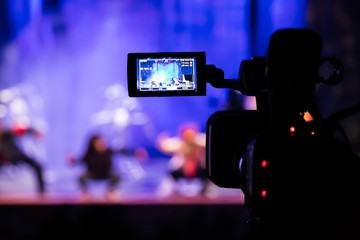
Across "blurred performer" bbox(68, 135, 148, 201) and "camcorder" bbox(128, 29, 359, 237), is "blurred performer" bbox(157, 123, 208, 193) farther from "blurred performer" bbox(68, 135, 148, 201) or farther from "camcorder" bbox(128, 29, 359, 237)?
"camcorder" bbox(128, 29, 359, 237)

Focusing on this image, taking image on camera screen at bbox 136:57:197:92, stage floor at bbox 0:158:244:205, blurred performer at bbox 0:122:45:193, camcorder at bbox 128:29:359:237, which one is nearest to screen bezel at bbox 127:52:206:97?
image on camera screen at bbox 136:57:197:92

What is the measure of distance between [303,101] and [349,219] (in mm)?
219

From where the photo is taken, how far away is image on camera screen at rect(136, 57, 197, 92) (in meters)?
0.73

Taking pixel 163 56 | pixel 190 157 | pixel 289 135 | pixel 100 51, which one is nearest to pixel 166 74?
pixel 163 56

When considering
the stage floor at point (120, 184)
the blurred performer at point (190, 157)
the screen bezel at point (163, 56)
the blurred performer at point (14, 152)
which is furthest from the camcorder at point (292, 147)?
the blurred performer at point (14, 152)

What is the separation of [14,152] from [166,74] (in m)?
3.63

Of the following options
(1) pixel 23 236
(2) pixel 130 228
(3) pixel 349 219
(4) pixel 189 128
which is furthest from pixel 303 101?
(4) pixel 189 128

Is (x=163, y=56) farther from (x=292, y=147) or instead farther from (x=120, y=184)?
(x=120, y=184)

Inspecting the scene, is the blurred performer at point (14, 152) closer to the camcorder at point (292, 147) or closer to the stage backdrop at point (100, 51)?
the stage backdrop at point (100, 51)

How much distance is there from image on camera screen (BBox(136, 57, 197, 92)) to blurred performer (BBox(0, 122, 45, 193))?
142 inches

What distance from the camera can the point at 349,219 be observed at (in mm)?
588

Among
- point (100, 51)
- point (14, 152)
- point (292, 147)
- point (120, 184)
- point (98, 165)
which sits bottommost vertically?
point (120, 184)

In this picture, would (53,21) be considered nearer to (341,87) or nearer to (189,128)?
(189,128)

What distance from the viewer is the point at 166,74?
752 millimetres
